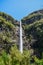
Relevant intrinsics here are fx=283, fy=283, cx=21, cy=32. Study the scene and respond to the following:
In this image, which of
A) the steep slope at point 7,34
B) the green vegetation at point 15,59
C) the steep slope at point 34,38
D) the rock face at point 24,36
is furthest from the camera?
the steep slope at point 34,38

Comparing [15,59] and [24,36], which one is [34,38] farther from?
[15,59]

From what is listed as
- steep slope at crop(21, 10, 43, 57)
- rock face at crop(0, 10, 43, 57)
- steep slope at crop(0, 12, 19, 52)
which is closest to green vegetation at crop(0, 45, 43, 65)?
rock face at crop(0, 10, 43, 57)

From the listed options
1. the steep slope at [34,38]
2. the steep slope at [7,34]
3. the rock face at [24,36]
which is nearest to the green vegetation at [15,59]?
the rock face at [24,36]

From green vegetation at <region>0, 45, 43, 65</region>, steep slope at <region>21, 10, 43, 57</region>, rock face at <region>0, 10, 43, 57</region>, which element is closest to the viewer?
green vegetation at <region>0, 45, 43, 65</region>

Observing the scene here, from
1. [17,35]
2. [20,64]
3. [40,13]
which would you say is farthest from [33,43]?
[20,64]

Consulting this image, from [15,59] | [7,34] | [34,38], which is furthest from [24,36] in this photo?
[15,59]

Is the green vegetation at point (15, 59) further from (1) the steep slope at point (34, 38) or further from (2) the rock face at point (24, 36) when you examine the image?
(1) the steep slope at point (34, 38)

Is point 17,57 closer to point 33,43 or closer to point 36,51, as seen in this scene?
point 36,51

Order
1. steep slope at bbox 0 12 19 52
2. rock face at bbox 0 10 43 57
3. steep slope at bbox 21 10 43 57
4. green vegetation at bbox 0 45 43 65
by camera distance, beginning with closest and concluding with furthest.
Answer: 1. green vegetation at bbox 0 45 43 65
2. steep slope at bbox 0 12 19 52
3. rock face at bbox 0 10 43 57
4. steep slope at bbox 21 10 43 57

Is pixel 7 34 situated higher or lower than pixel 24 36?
higher

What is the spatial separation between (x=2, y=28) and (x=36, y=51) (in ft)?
20.3

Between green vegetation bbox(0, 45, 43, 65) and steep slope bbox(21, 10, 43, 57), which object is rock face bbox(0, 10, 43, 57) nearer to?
steep slope bbox(21, 10, 43, 57)

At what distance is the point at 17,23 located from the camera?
41719 mm

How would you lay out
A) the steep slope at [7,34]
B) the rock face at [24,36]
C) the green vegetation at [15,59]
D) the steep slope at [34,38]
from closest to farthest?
the green vegetation at [15,59] → the steep slope at [7,34] → the rock face at [24,36] → the steep slope at [34,38]
